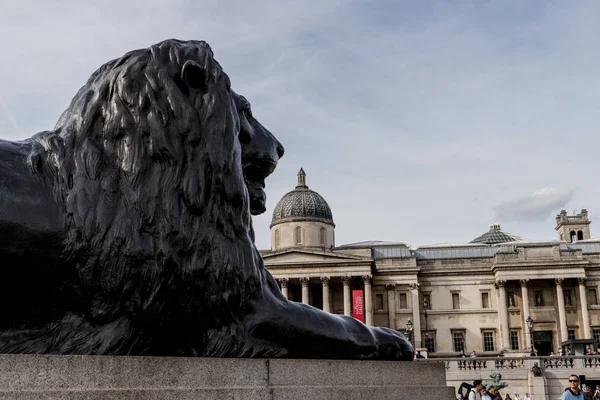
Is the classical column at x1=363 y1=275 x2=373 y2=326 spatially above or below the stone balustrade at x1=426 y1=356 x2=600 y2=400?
above

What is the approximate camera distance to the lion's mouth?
369 cm

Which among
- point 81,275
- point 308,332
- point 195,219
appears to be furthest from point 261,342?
point 81,275

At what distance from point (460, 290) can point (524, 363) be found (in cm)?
Result: 2636

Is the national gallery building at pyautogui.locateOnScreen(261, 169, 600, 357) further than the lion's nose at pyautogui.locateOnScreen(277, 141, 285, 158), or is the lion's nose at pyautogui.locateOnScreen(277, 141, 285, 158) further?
the national gallery building at pyautogui.locateOnScreen(261, 169, 600, 357)

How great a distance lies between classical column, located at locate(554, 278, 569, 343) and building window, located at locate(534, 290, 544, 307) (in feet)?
4.94

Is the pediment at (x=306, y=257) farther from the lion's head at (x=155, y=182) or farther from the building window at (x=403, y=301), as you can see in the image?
the lion's head at (x=155, y=182)

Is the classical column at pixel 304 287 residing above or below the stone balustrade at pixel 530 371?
above

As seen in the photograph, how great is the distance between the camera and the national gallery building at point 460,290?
54250mm

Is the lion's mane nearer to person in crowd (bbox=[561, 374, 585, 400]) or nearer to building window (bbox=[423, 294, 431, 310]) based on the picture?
person in crowd (bbox=[561, 374, 585, 400])

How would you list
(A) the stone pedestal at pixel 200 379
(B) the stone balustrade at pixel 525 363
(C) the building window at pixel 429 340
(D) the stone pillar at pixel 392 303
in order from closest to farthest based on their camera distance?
(A) the stone pedestal at pixel 200 379 → (B) the stone balustrade at pixel 525 363 → (D) the stone pillar at pixel 392 303 → (C) the building window at pixel 429 340

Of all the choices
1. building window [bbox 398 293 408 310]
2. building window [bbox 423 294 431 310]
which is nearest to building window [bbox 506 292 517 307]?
building window [bbox 423 294 431 310]

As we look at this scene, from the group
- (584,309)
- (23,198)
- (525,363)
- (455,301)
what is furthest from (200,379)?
(584,309)

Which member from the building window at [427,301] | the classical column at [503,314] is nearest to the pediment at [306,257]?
the building window at [427,301]

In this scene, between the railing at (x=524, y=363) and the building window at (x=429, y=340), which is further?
the building window at (x=429, y=340)
